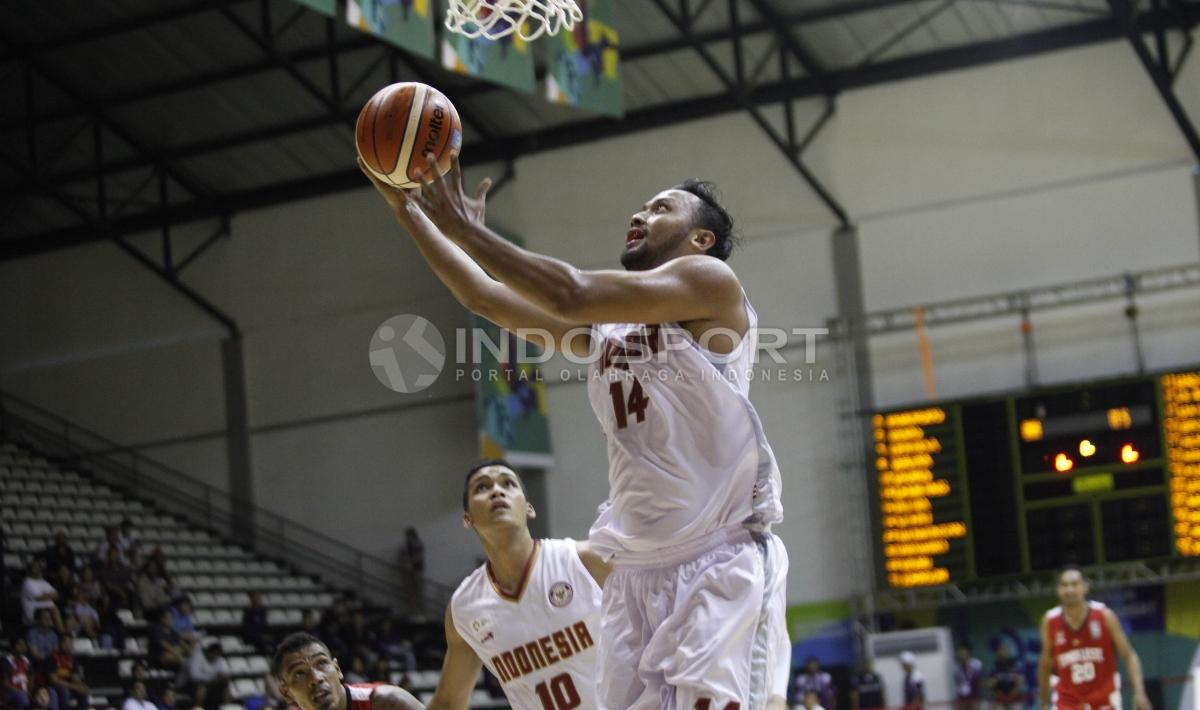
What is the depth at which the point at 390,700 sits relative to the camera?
601 centimetres

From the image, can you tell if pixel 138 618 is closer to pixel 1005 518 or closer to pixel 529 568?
pixel 1005 518

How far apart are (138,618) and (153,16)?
7.02 metres

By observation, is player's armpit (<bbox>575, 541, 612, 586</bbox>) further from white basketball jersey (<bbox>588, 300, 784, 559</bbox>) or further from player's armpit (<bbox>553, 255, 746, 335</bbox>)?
player's armpit (<bbox>553, 255, 746, 335</bbox>)

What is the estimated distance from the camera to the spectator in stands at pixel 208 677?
595 inches

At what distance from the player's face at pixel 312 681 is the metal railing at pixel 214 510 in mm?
15524

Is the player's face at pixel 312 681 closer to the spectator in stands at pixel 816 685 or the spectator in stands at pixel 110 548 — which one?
the spectator in stands at pixel 816 685

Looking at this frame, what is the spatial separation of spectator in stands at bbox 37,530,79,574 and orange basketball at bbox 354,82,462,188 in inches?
548

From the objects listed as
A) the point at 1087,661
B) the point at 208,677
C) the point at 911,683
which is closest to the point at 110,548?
the point at 208,677

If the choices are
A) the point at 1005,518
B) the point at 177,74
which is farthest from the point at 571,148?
the point at 1005,518

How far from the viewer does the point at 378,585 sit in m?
22.1

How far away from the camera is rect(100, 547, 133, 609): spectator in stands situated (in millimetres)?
17641

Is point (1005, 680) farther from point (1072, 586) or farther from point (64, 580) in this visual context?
point (64, 580)

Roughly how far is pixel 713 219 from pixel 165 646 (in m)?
12.8
